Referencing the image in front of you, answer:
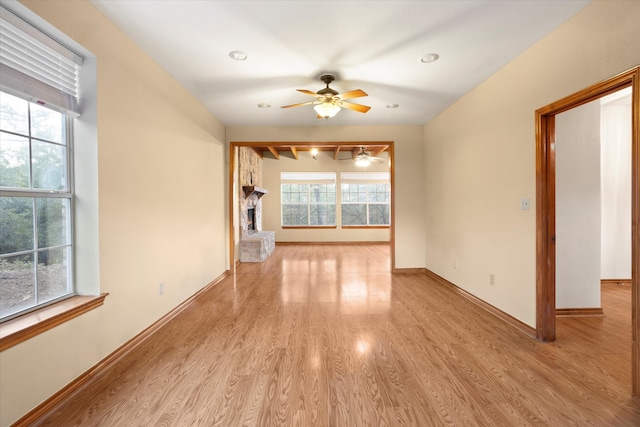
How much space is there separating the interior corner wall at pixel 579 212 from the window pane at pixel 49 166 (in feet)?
14.4

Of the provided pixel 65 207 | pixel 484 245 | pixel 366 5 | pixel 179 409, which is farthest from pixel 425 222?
pixel 65 207

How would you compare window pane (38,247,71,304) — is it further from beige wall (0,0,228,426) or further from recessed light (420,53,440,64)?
recessed light (420,53,440,64)

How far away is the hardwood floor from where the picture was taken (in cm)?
167

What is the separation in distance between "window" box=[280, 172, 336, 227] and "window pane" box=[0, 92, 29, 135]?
7.48 meters

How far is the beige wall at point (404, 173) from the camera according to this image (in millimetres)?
5133

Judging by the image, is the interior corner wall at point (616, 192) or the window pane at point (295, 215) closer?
the interior corner wall at point (616, 192)

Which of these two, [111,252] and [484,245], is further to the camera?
[484,245]

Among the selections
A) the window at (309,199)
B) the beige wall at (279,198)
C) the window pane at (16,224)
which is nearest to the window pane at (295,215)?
the window at (309,199)

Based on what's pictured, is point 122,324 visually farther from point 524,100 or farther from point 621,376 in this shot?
point 524,100

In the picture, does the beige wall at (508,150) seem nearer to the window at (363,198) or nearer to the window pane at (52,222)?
the window pane at (52,222)

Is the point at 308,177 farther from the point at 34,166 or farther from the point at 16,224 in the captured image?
the point at 16,224

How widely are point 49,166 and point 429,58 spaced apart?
3216 millimetres

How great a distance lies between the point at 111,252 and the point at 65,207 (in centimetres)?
43

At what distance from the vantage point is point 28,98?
1.71 m
